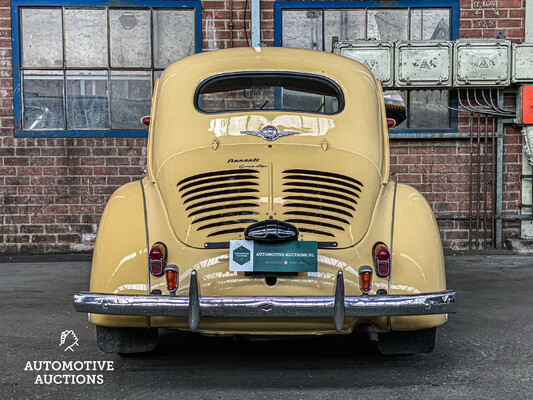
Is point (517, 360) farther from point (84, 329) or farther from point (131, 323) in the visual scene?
point (84, 329)

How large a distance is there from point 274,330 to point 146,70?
689 centimetres

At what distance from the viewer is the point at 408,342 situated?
3943 mm

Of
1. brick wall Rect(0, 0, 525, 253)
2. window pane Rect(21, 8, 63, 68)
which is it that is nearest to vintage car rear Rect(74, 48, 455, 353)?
brick wall Rect(0, 0, 525, 253)

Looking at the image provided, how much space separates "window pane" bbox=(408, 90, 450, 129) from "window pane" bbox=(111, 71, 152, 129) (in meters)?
3.72

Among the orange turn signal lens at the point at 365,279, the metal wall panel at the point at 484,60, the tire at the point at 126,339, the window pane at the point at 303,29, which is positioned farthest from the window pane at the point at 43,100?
the orange turn signal lens at the point at 365,279

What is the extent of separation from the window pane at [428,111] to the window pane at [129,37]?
12.4ft

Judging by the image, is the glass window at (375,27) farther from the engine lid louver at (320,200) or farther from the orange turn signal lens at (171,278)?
the orange turn signal lens at (171,278)

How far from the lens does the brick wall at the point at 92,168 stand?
9.63 meters

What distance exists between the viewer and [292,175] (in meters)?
4.01

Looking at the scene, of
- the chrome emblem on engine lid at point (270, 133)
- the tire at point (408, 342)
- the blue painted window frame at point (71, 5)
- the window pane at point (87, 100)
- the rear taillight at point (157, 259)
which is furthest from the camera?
the window pane at point (87, 100)

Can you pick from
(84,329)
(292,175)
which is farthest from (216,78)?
(84,329)

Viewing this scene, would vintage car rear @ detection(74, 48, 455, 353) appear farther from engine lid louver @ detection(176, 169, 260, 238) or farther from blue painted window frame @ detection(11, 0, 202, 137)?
blue painted window frame @ detection(11, 0, 202, 137)

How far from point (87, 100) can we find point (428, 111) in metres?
4.78

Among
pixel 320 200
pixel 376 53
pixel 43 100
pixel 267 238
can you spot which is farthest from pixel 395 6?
pixel 267 238
